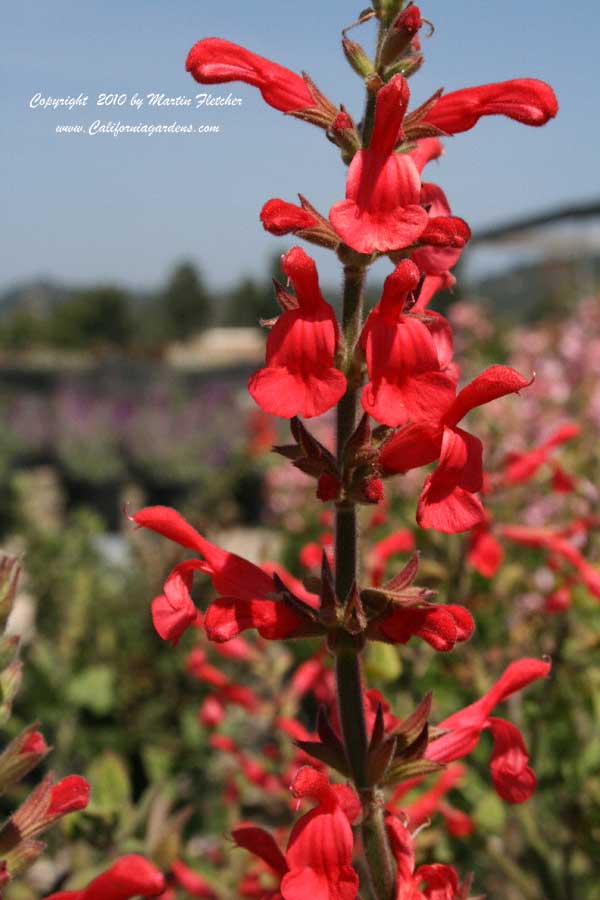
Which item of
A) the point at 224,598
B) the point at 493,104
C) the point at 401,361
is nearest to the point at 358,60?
the point at 493,104

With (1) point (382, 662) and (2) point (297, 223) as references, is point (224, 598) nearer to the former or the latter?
(2) point (297, 223)

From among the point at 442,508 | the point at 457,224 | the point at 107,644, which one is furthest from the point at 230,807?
the point at 457,224

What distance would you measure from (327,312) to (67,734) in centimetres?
239

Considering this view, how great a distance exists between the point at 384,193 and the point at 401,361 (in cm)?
15

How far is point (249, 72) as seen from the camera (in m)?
1.01

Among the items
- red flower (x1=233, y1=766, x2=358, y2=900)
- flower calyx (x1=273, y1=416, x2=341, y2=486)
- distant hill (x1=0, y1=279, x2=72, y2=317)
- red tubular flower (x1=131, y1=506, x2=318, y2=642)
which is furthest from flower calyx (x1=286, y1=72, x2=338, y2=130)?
distant hill (x1=0, y1=279, x2=72, y2=317)

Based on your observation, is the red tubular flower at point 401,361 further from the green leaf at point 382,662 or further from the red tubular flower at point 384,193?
the green leaf at point 382,662

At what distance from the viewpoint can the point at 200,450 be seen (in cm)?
887

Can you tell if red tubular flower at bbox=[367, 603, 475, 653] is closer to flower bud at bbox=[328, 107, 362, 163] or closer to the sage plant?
the sage plant

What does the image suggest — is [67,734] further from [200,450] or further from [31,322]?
[31,322]

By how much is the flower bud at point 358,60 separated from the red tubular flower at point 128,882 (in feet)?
2.71

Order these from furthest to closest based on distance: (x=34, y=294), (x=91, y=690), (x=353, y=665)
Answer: (x=34, y=294) < (x=91, y=690) < (x=353, y=665)

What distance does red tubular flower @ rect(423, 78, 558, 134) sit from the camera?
981 mm

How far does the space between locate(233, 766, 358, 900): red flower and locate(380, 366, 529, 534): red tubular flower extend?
29 cm
